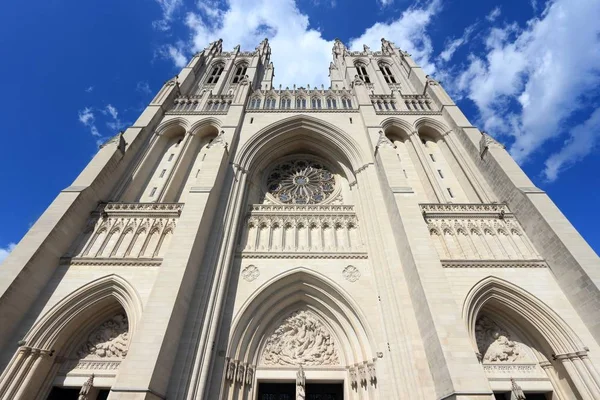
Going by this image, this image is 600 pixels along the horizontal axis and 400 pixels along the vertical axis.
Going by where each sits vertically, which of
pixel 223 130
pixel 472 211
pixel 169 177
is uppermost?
pixel 223 130

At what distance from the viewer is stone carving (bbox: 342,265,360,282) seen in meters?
8.91

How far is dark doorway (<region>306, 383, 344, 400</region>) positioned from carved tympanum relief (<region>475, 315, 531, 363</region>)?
410 cm

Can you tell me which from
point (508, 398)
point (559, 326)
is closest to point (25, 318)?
point (508, 398)

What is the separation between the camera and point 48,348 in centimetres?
716

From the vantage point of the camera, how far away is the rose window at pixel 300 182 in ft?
42.4

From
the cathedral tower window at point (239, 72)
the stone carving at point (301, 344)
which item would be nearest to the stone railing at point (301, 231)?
the stone carving at point (301, 344)

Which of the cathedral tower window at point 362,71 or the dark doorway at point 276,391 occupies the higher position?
the cathedral tower window at point 362,71

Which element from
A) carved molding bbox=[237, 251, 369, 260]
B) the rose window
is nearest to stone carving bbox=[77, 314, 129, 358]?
carved molding bbox=[237, 251, 369, 260]

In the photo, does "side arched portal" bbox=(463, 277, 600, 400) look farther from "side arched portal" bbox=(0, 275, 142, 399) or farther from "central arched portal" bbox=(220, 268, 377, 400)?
"side arched portal" bbox=(0, 275, 142, 399)

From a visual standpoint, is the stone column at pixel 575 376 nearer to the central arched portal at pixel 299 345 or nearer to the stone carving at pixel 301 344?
the central arched portal at pixel 299 345

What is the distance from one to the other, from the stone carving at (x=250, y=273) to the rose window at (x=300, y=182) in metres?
4.23

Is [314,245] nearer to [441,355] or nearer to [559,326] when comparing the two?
[441,355]

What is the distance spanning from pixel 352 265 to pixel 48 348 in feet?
29.1

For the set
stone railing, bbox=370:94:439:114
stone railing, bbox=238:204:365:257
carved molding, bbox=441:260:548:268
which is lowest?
carved molding, bbox=441:260:548:268
